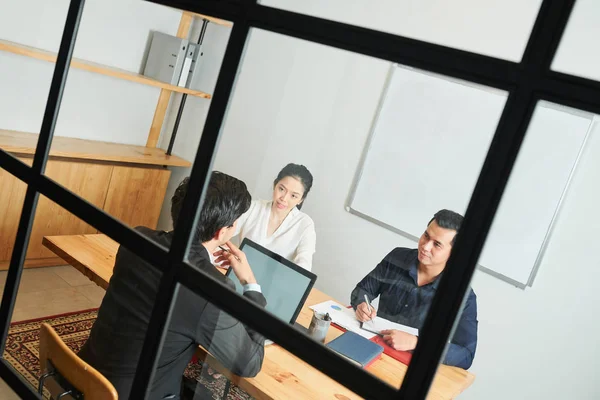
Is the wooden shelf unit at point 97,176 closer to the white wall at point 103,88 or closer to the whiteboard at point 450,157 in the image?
the white wall at point 103,88

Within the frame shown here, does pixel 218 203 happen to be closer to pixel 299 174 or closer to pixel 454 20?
pixel 299 174

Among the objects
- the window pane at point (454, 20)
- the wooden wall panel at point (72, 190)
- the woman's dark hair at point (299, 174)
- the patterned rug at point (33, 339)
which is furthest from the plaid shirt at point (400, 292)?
the wooden wall panel at point (72, 190)

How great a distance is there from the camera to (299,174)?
793 millimetres

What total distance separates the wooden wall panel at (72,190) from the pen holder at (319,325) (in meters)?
0.43

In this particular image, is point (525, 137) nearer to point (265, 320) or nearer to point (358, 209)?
point (358, 209)

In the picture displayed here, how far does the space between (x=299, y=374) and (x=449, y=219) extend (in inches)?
12.3

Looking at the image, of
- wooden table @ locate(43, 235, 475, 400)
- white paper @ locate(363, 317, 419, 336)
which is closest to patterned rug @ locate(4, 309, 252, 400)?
wooden table @ locate(43, 235, 475, 400)

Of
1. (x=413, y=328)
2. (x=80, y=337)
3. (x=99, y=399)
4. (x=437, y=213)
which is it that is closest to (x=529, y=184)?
(x=437, y=213)

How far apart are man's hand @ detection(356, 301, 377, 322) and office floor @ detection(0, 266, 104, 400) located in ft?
2.16

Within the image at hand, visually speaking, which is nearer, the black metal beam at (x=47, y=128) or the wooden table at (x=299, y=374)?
the wooden table at (x=299, y=374)

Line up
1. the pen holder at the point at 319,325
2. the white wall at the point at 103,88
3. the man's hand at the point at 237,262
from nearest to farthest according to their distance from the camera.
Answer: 1. the pen holder at the point at 319,325
2. the man's hand at the point at 237,262
3. the white wall at the point at 103,88

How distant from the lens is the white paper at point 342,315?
773mm

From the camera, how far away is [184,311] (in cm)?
82

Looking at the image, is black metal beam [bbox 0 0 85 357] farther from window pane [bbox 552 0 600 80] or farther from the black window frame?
window pane [bbox 552 0 600 80]
